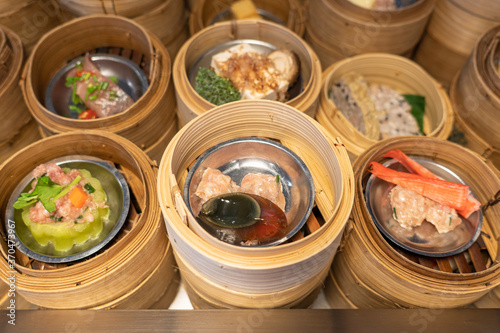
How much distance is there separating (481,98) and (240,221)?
2.01 m

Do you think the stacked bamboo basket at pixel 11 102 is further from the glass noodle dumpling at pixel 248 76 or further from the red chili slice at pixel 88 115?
the glass noodle dumpling at pixel 248 76

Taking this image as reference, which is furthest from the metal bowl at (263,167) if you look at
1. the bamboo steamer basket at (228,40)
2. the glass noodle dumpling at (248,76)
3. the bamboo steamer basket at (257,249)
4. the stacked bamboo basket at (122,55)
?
the stacked bamboo basket at (122,55)

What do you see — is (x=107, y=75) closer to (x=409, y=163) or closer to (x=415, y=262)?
(x=409, y=163)

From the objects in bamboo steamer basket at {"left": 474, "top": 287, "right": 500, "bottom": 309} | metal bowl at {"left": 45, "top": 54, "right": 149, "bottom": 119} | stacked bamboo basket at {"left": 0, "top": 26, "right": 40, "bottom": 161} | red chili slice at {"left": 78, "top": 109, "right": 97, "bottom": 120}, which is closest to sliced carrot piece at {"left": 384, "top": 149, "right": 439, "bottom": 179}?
bamboo steamer basket at {"left": 474, "top": 287, "right": 500, "bottom": 309}

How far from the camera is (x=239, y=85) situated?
2.53 m

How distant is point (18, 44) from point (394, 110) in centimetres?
293

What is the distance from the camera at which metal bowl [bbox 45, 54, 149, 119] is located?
8.76ft

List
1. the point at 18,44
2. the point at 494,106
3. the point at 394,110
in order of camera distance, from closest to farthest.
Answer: the point at 494,106 → the point at 18,44 → the point at 394,110

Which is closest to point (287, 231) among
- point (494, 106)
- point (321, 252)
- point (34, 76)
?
point (321, 252)

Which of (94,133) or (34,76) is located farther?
(34,76)

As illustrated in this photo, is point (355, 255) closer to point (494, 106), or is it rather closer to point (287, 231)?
point (287, 231)

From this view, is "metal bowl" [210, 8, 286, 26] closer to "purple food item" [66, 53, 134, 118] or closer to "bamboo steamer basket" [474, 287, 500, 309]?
"purple food item" [66, 53, 134, 118]

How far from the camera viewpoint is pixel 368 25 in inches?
114

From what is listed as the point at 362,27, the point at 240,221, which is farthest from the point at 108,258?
the point at 362,27
